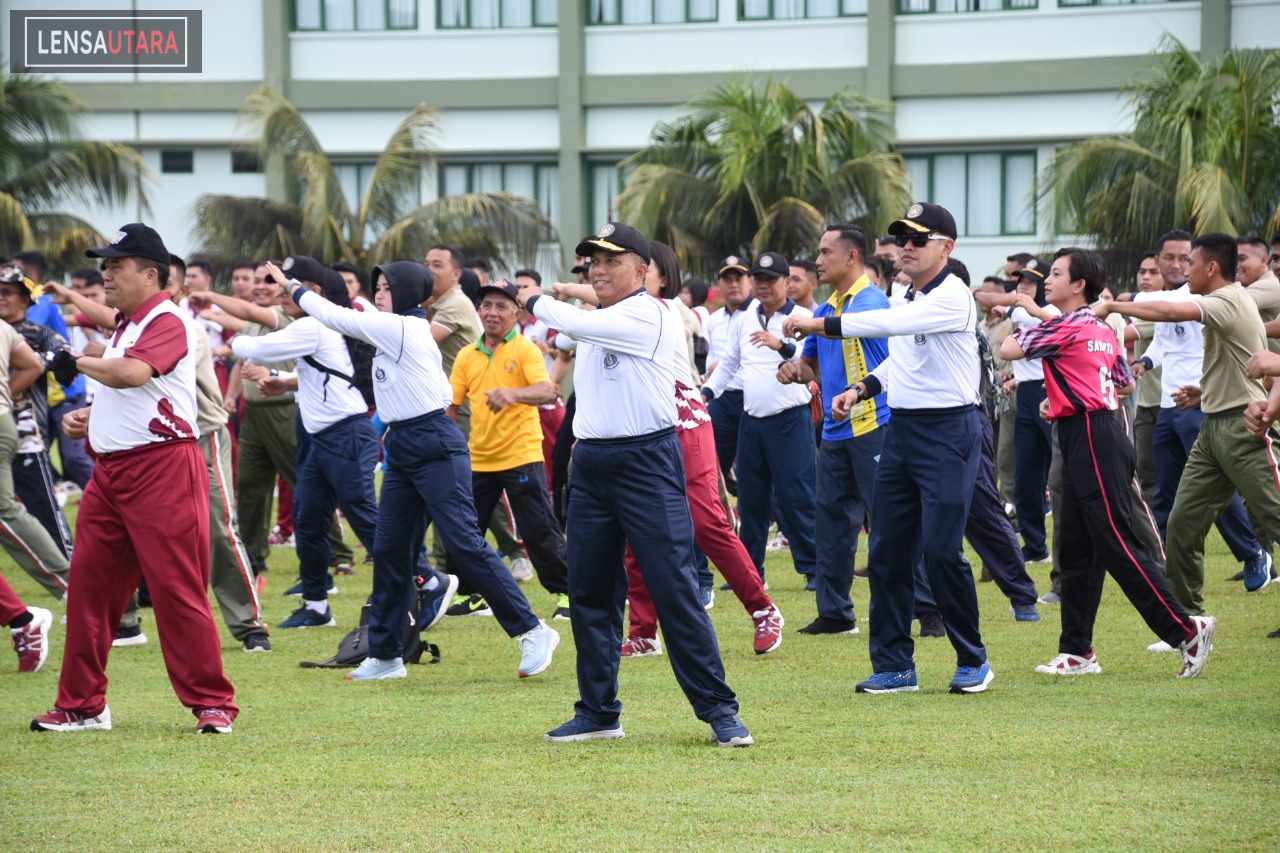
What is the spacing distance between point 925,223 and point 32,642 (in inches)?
215

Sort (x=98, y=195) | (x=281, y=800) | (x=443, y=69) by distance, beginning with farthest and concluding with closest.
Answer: (x=443, y=69)
(x=98, y=195)
(x=281, y=800)

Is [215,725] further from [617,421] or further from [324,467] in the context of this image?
[324,467]

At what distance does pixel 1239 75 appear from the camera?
77.8 feet

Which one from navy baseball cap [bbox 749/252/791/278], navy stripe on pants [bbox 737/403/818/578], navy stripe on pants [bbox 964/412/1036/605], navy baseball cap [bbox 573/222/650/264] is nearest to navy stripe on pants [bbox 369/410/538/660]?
navy baseball cap [bbox 573/222/650/264]

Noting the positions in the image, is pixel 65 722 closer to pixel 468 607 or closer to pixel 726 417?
pixel 468 607

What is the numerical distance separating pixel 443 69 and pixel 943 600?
95.9 feet

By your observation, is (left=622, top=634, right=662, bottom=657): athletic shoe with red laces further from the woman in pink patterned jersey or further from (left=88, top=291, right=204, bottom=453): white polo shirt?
(left=88, top=291, right=204, bottom=453): white polo shirt

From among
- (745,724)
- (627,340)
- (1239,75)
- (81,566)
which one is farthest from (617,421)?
(1239,75)

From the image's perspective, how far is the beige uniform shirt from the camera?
884cm

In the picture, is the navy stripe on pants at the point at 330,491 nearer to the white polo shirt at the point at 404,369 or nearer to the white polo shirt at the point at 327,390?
the white polo shirt at the point at 327,390

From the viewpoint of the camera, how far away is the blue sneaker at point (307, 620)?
10.8m

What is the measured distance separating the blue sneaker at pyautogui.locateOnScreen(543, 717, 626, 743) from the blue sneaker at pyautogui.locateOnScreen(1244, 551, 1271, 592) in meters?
6.25

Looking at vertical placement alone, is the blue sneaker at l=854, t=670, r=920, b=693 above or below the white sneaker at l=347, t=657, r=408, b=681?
above

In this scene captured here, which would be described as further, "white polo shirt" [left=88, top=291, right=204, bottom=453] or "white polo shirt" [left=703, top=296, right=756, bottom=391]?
"white polo shirt" [left=703, top=296, right=756, bottom=391]
